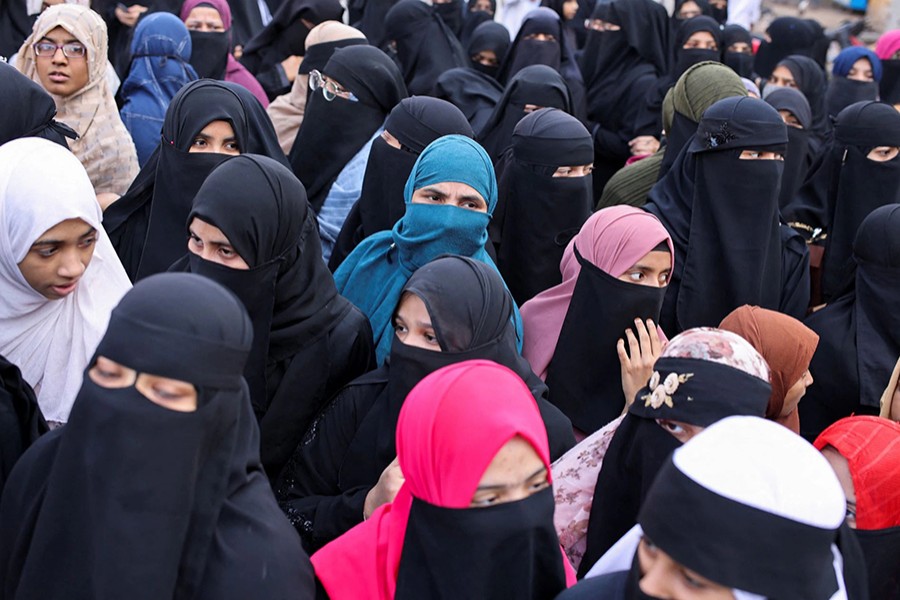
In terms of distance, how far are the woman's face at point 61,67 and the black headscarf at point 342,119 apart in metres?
0.97

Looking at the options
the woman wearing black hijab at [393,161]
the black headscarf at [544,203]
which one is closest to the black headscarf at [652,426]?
the black headscarf at [544,203]

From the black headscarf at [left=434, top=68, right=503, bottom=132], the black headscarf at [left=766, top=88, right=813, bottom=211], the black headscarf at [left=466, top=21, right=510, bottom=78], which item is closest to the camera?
the black headscarf at [left=766, top=88, right=813, bottom=211]

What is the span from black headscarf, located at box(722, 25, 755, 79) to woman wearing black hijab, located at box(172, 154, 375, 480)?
5557 millimetres

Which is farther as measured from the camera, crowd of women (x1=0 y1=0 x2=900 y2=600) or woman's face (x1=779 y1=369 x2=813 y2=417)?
woman's face (x1=779 y1=369 x2=813 y2=417)

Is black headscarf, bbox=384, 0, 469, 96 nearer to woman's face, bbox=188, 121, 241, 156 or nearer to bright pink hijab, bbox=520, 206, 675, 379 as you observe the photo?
woman's face, bbox=188, 121, 241, 156

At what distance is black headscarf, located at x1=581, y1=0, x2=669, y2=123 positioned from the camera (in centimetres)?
754

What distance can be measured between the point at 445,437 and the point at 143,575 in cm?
60

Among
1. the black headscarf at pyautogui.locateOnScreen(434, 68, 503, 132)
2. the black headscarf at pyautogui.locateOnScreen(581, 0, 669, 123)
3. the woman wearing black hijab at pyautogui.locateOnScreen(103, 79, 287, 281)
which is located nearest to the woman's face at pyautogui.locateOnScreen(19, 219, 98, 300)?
the woman wearing black hijab at pyautogui.locateOnScreen(103, 79, 287, 281)

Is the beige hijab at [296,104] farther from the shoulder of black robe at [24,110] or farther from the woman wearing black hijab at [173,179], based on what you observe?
the shoulder of black robe at [24,110]

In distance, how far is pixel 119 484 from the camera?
195 cm

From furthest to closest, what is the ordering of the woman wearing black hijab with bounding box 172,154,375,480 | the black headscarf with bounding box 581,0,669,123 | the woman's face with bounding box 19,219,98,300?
the black headscarf with bounding box 581,0,669,123, the woman wearing black hijab with bounding box 172,154,375,480, the woman's face with bounding box 19,219,98,300

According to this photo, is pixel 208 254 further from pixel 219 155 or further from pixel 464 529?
pixel 464 529

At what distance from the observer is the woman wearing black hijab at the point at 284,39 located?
23.9 ft

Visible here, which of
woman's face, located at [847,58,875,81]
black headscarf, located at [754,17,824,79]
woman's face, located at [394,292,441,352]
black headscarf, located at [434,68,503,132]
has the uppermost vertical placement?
woman's face, located at [394,292,441,352]
